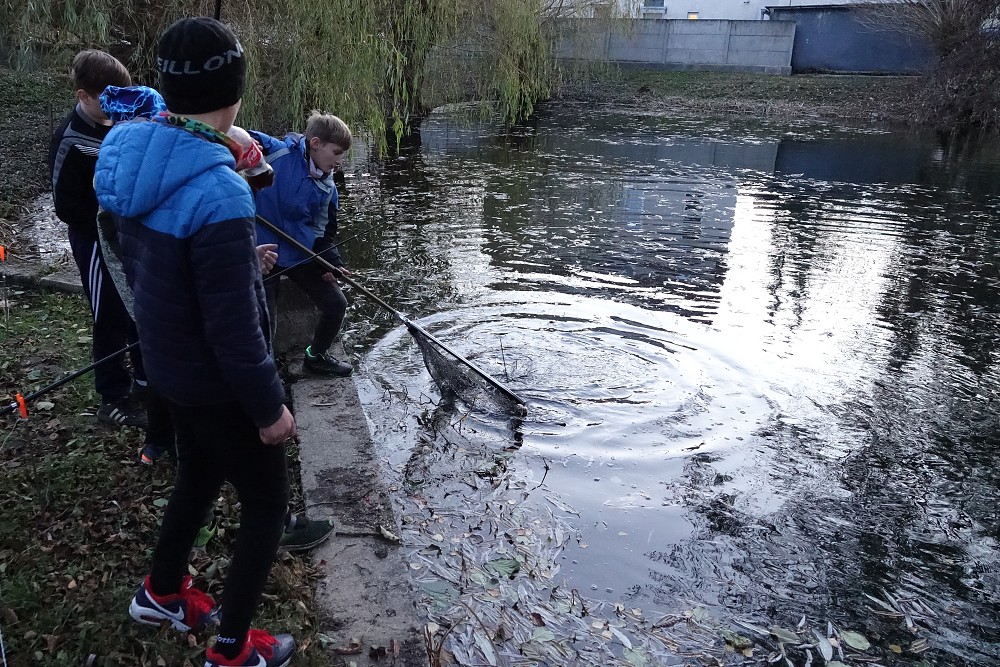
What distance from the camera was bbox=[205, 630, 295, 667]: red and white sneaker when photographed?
95.8 inches

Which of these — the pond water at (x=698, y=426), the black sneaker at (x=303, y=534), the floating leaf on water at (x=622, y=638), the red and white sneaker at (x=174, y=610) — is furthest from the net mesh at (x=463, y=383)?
the red and white sneaker at (x=174, y=610)

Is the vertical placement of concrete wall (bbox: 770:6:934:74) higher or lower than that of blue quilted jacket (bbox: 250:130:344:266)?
higher

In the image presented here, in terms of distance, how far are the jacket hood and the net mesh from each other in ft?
9.73

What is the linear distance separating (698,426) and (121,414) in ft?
11.1

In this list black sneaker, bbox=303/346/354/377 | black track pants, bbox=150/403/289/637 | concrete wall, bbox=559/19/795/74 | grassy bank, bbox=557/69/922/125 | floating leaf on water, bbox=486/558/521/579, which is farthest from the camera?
concrete wall, bbox=559/19/795/74

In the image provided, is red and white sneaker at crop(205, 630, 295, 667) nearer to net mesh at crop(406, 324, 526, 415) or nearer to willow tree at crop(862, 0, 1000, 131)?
net mesh at crop(406, 324, 526, 415)

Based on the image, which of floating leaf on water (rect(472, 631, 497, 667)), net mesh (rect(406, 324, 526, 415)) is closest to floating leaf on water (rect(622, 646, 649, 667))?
floating leaf on water (rect(472, 631, 497, 667))

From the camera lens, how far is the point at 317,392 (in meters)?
4.68

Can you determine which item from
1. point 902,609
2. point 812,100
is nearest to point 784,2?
point 812,100

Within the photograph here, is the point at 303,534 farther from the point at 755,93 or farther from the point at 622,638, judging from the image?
the point at 755,93

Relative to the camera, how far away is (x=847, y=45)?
3234 cm

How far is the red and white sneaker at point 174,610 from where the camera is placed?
8.80ft

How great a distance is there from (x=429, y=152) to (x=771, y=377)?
1251cm

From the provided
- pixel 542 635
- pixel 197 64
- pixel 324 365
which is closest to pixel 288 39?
pixel 324 365
